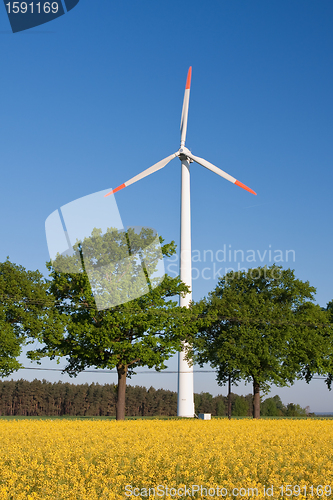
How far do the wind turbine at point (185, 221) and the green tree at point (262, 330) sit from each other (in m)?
3.97

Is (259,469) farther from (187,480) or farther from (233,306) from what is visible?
(233,306)

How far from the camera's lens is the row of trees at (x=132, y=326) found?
45.4 m

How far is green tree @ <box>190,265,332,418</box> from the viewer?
5459 centimetres

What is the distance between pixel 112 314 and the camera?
46.0 meters

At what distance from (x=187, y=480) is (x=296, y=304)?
2104 inches

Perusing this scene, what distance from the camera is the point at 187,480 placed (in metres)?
12.1

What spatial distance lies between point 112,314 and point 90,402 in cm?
13642

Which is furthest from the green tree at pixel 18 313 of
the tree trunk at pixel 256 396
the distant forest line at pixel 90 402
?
the distant forest line at pixel 90 402

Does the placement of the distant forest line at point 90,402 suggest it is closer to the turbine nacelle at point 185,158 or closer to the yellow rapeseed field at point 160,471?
the turbine nacelle at point 185,158

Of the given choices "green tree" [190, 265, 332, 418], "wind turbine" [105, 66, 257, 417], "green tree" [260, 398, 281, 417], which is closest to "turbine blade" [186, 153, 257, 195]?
"wind turbine" [105, 66, 257, 417]

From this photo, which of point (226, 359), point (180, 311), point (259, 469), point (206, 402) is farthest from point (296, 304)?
point (206, 402)

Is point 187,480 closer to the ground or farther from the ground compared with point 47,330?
closer to the ground
